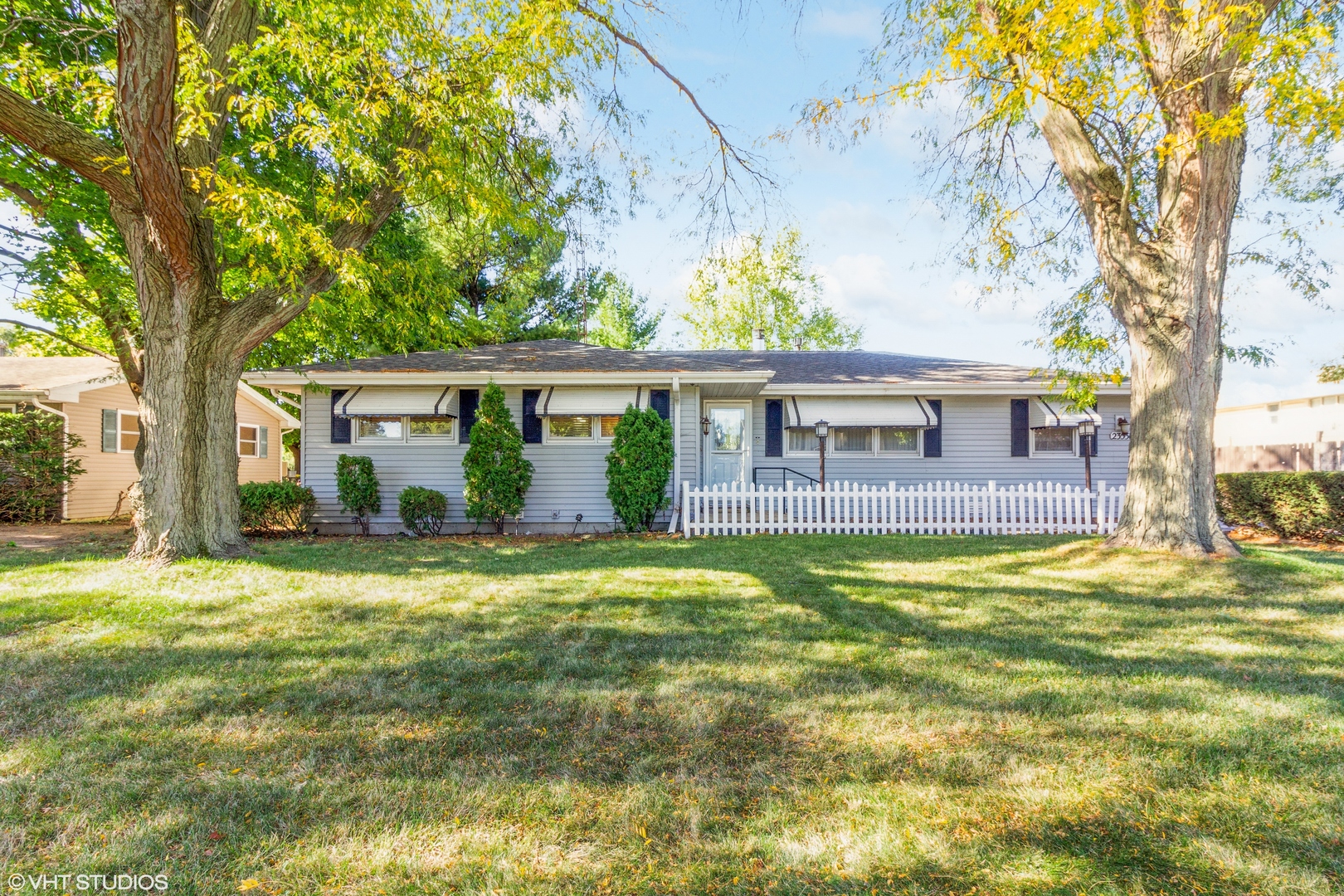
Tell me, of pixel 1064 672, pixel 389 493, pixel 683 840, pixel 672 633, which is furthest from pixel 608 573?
pixel 389 493

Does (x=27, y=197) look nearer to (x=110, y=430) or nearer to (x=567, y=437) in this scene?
(x=567, y=437)

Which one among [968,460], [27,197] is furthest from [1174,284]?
[27,197]

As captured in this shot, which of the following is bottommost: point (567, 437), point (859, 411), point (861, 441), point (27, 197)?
point (861, 441)

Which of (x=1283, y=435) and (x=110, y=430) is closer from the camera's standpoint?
(x=110, y=430)

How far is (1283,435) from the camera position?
1802cm

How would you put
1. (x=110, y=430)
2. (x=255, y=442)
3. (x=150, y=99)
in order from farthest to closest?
1. (x=255, y=442)
2. (x=110, y=430)
3. (x=150, y=99)

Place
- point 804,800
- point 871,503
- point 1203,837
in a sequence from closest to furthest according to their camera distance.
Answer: point 1203,837, point 804,800, point 871,503

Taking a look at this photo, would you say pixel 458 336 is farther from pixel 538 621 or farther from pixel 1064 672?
pixel 1064 672

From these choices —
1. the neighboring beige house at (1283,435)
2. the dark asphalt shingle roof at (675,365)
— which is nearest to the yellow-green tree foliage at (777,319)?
the dark asphalt shingle roof at (675,365)

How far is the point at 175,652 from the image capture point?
3.91 m

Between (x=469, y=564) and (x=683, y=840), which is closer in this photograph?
(x=683, y=840)

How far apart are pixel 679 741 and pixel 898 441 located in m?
10.5

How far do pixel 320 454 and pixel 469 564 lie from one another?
5.94 metres

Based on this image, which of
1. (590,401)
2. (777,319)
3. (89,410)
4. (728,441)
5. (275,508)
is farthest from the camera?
(777,319)
